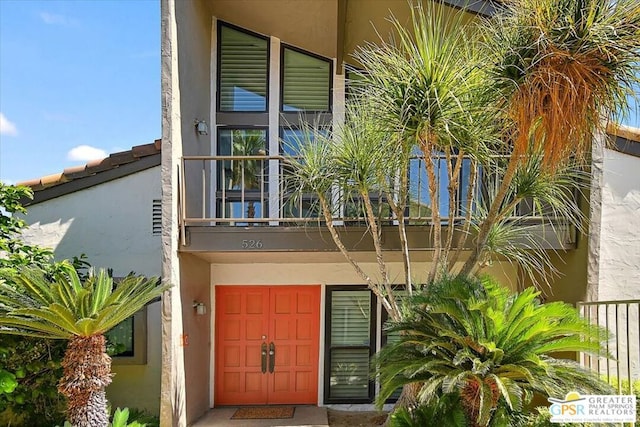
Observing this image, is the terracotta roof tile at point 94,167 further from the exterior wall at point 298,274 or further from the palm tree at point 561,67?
the palm tree at point 561,67

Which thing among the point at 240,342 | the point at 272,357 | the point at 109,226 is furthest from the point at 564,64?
the point at 109,226

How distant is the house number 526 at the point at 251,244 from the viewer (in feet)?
17.8

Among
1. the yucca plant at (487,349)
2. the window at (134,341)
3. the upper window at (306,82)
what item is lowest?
the window at (134,341)

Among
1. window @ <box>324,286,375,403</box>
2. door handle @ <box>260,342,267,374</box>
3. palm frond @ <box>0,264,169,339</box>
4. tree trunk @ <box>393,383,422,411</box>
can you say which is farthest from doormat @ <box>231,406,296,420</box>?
palm frond @ <box>0,264,169,339</box>

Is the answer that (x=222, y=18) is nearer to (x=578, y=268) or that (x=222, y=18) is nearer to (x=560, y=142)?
(x=560, y=142)

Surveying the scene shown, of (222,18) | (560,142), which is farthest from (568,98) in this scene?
(222,18)

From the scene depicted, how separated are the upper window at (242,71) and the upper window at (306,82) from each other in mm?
407

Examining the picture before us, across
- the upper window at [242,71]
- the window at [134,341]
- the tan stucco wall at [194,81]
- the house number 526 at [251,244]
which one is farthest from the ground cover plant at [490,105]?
the window at [134,341]

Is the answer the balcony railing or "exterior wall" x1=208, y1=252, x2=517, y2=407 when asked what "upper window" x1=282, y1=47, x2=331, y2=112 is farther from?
"exterior wall" x1=208, y1=252, x2=517, y2=407

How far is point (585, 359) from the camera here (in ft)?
16.7

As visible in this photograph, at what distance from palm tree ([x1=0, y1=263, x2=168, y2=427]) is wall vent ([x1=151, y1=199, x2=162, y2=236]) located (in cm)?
186

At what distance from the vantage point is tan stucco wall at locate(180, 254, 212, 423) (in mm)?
5711

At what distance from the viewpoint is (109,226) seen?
6.59m

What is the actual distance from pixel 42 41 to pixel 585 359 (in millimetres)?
14589
